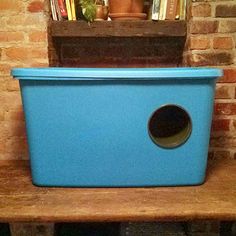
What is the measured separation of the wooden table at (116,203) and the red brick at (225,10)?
2.57ft

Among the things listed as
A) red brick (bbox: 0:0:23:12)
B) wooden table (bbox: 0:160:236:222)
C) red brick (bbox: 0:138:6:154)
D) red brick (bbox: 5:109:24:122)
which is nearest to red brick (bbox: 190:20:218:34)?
wooden table (bbox: 0:160:236:222)

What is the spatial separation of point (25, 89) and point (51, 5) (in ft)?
2.06

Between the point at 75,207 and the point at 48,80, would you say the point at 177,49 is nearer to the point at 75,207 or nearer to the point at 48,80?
the point at 48,80

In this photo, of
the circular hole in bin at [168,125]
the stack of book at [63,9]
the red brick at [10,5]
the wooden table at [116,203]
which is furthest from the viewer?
the stack of book at [63,9]

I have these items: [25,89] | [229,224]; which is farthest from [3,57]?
[229,224]

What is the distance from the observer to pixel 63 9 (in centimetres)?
148

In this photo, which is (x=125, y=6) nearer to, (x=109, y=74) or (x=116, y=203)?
(x=109, y=74)

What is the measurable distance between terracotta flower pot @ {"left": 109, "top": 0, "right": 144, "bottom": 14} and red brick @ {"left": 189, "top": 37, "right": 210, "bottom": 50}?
0.33m

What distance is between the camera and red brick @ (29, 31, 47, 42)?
1395 mm

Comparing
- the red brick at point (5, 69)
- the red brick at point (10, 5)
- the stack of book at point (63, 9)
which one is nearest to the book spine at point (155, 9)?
the stack of book at point (63, 9)

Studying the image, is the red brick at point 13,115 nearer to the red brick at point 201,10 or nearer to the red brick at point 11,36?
the red brick at point 11,36

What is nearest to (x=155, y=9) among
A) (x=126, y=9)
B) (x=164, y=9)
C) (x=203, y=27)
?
(x=164, y=9)

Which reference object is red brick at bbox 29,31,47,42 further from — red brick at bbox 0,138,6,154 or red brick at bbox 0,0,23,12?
red brick at bbox 0,138,6,154

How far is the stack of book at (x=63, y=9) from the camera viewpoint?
146 cm
